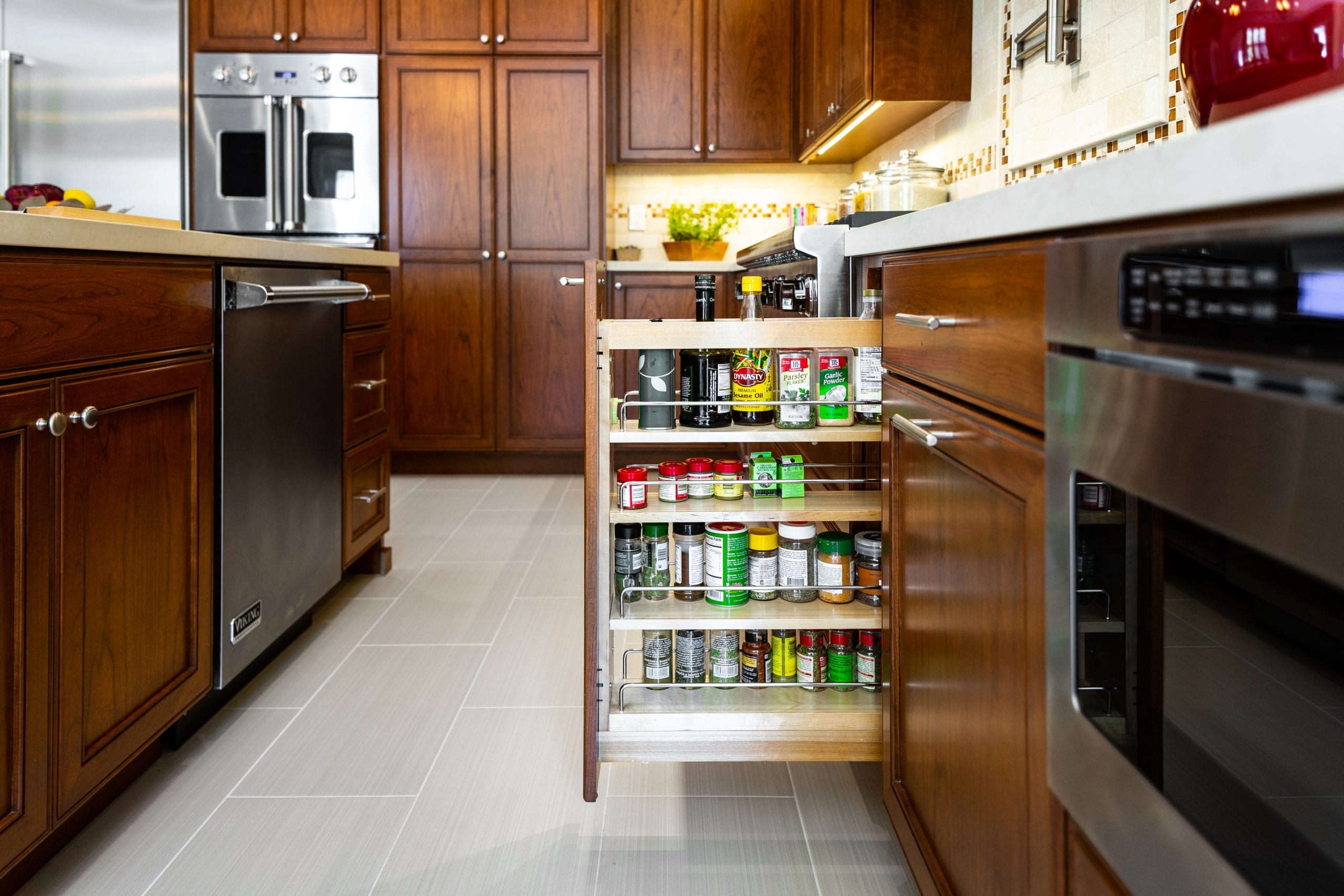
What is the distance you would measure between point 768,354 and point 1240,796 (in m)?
1.00

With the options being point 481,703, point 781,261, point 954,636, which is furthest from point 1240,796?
point 781,261

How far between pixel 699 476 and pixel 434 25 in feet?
11.1

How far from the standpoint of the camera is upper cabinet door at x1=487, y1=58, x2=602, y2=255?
417cm

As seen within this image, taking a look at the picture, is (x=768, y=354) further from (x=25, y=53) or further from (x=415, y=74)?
(x=25, y=53)

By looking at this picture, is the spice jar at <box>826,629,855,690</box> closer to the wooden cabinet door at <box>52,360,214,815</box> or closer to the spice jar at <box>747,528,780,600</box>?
the spice jar at <box>747,528,780,600</box>

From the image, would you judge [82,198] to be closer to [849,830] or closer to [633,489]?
[633,489]

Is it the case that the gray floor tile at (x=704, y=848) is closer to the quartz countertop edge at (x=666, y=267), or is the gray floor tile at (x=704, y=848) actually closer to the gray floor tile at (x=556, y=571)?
the gray floor tile at (x=556, y=571)

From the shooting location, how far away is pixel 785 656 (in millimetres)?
1503

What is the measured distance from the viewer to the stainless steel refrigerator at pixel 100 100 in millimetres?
4051

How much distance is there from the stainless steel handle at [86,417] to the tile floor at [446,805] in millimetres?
617

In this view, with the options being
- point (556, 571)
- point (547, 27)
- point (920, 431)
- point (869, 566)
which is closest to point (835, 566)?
point (869, 566)

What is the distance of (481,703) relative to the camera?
6.35 ft

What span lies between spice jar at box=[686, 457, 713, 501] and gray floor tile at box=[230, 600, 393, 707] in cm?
97

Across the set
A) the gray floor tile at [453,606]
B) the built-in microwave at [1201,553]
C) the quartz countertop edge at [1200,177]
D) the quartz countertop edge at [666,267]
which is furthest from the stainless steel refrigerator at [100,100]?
the built-in microwave at [1201,553]
